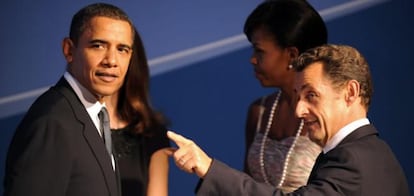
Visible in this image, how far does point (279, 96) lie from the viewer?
265 cm

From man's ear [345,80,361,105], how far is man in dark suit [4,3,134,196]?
530mm

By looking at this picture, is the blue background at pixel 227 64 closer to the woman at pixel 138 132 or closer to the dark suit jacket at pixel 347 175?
the woman at pixel 138 132

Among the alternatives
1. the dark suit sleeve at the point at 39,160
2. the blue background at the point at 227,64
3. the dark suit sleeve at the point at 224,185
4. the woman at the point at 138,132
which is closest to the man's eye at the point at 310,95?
the dark suit sleeve at the point at 224,185

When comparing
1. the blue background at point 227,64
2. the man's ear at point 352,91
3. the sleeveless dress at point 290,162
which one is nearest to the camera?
the man's ear at point 352,91

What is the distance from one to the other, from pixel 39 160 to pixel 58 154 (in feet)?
0.15

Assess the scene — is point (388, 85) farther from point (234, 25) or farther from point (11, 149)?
point (11, 149)

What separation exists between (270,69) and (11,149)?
89 centimetres

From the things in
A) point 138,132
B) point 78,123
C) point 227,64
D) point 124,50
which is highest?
point 124,50

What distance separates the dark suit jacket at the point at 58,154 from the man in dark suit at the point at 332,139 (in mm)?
175

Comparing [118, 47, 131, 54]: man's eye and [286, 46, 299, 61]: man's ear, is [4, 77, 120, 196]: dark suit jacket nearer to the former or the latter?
[118, 47, 131, 54]: man's eye

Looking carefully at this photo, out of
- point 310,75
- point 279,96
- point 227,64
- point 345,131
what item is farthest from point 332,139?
point 227,64

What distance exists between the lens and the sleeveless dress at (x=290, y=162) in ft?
8.29

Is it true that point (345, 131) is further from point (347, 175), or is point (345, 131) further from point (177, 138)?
point (177, 138)

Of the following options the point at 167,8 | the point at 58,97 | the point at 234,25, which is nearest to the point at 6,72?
the point at 167,8
